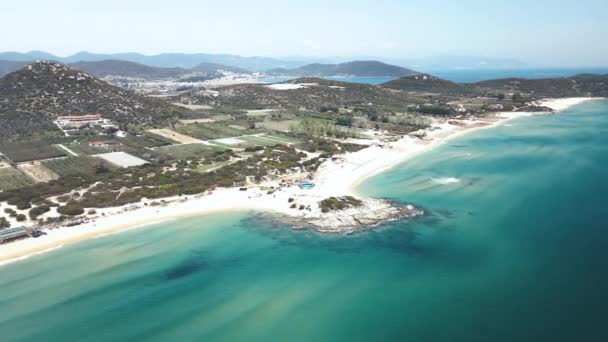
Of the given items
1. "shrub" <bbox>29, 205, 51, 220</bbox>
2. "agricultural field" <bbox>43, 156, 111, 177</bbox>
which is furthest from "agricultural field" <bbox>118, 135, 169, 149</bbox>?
"shrub" <bbox>29, 205, 51, 220</bbox>

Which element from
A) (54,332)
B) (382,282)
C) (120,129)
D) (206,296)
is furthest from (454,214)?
(120,129)

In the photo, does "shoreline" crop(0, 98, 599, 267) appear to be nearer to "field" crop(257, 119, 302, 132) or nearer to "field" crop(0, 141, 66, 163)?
"field" crop(257, 119, 302, 132)

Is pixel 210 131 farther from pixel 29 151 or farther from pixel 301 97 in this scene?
pixel 301 97

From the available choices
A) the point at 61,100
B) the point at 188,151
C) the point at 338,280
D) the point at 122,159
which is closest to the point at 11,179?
the point at 122,159

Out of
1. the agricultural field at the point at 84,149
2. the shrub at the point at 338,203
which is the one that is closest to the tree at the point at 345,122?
the agricultural field at the point at 84,149

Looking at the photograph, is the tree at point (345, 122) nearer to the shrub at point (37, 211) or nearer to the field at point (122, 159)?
the field at point (122, 159)

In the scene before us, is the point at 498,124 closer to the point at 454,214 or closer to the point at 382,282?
the point at 454,214
